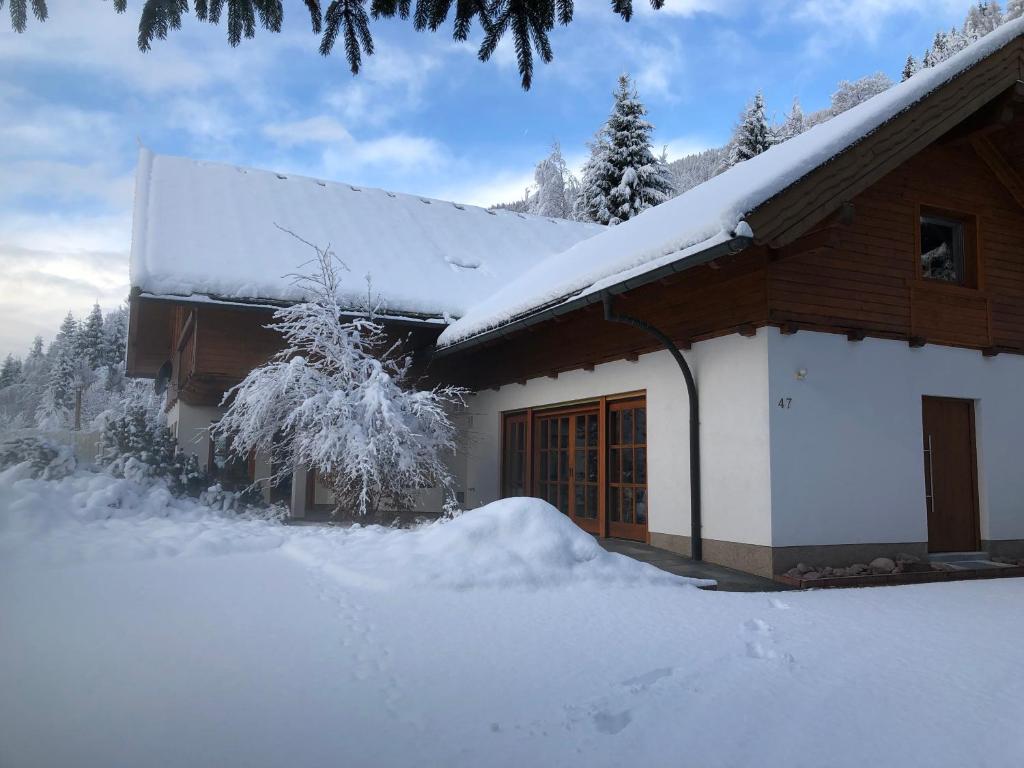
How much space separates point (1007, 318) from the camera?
8047 millimetres


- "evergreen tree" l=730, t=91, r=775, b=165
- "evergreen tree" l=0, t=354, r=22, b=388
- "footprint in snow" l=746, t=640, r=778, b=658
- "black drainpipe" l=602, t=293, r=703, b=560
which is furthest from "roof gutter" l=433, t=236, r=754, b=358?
"evergreen tree" l=730, t=91, r=775, b=165

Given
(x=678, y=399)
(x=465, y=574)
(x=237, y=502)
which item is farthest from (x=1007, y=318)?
(x=237, y=502)

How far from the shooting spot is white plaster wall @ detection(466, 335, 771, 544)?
262 inches

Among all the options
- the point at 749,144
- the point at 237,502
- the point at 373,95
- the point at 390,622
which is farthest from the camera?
the point at 749,144

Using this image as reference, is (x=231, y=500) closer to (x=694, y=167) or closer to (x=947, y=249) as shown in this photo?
(x=947, y=249)

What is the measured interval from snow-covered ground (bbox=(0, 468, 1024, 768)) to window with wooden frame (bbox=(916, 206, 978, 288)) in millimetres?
3584

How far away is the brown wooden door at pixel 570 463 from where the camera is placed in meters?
9.41

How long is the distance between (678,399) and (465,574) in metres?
3.56

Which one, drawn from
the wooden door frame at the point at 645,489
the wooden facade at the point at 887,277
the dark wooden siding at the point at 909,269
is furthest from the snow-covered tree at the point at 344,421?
the dark wooden siding at the point at 909,269

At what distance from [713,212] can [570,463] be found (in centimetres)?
430

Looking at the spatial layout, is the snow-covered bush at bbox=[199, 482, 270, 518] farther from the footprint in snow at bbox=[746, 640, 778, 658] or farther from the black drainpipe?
the footprint in snow at bbox=[746, 640, 778, 658]

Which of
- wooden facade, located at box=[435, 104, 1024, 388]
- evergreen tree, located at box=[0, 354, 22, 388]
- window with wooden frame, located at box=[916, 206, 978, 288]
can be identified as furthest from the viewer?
window with wooden frame, located at box=[916, 206, 978, 288]

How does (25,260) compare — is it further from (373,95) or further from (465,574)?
(465,574)

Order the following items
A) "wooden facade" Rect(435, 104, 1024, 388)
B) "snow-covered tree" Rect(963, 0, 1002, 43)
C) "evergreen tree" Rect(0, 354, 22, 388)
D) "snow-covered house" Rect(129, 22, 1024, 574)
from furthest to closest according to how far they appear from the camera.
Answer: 1. "snow-covered tree" Rect(963, 0, 1002, 43)
2. "wooden facade" Rect(435, 104, 1024, 388)
3. "snow-covered house" Rect(129, 22, 1024, 574)
4. "evergreen tree" Rect(0, 354, 22, 388)
